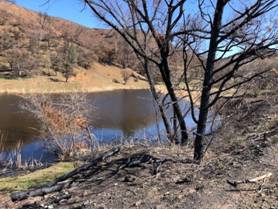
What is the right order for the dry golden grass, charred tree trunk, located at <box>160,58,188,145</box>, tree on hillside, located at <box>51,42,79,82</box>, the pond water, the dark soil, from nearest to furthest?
1. the dark soil
2. charred tree trunk, located at <box>160,58,188,145</box>
3. the pond water
4. the dry golden grass
5. tree on hillside, located at <box>51,42,79,82</box>

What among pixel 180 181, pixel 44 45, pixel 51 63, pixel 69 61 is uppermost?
pixel 44 45

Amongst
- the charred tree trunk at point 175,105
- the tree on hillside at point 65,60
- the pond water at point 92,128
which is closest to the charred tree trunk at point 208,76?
the charred tree trunk at point 175,105

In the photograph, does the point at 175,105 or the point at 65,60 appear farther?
the point at 65,60

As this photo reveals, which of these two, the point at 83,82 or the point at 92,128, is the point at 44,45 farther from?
the point at 92,128

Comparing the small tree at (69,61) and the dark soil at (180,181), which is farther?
the small tree at (69,61)

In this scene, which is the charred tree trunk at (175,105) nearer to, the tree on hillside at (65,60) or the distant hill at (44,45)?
the distant hill at (44,45)

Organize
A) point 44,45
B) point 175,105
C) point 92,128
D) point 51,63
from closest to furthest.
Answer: point 175,105 → point 92,128 → point 51,63 → point 44,45

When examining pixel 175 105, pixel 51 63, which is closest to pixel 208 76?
pixel 175 105

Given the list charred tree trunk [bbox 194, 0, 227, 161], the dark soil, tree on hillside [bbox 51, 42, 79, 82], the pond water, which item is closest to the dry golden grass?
tree on hillside [bbox 51, 42, 79, 82]

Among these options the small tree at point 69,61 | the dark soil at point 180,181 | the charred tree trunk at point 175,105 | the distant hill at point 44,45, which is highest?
the distant hill at point 44,45

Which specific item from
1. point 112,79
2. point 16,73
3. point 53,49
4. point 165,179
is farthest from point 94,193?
point 53,49

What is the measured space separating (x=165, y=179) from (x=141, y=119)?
31.9m

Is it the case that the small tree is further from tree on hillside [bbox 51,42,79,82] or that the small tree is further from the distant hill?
the distant hill

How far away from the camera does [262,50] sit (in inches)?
353
